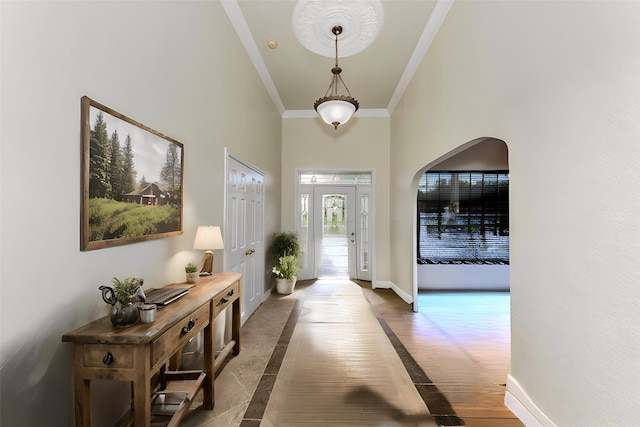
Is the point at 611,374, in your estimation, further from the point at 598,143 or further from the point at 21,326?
the point at 21,326

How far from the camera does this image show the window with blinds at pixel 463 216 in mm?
5609

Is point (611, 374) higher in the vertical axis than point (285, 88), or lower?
lower

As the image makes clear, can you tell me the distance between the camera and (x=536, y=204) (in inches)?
70.2

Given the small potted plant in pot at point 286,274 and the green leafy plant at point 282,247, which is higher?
the green leafy plant at point 282,247

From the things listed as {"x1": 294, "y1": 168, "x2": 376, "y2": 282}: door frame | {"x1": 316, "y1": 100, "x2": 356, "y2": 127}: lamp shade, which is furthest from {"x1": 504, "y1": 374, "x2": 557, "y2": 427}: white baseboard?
{"x1": 294, "y1": 168, "x2": 376, "y2": 282}: door frame

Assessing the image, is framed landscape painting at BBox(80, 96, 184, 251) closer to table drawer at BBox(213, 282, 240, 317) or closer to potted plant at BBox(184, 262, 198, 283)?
potted plant at BBox(184, 262, 198, 283)

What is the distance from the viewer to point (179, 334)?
1532 millimetres

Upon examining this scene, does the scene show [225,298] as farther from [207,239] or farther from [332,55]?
[332,55]

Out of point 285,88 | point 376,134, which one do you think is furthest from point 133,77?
point 376,134

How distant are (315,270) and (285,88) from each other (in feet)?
11.8

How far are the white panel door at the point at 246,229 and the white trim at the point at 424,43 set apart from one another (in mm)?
2675

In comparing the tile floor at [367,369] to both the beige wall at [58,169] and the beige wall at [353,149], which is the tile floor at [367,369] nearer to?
the beige wall at [58,169]

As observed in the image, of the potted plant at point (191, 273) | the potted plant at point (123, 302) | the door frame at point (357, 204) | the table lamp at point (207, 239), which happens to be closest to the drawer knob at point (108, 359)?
the potted plant at point (123, 302)

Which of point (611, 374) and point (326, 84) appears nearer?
point (611, 374)
